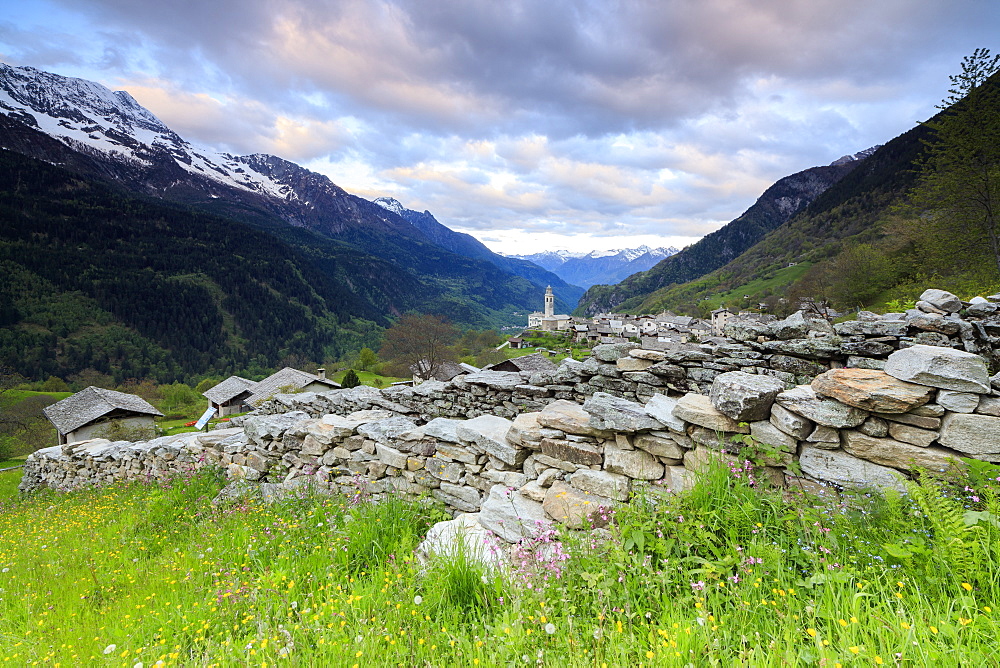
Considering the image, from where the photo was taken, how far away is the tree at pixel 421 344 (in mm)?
54438

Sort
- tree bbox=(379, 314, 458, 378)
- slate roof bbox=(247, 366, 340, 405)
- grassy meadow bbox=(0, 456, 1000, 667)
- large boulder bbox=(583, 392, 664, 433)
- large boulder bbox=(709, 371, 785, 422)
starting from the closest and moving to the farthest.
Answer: grassy meadow bbox=(0, 456, 1000, 667) → large boulder bbox=(709, 371, 785, 422) → large boulder bbox=(583, 392, 664, 433) → slate roof bbox=(247, 366, 340, 405) → tree bbox=(379, 314, 458, 378)

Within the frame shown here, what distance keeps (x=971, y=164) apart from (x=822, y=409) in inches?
774

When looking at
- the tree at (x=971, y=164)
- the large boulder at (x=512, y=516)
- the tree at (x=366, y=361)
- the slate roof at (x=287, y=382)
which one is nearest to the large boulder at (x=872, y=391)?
the large boulder at (x=512, y=516)

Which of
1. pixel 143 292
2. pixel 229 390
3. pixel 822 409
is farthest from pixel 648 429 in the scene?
pixel 143 292

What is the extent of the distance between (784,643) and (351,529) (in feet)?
12.7

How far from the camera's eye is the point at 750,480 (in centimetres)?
335

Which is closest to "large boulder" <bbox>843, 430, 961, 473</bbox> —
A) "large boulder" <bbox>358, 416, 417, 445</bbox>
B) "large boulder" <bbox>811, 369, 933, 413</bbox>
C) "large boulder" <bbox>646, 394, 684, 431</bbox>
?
"large boulder" <bbox>811, 369, 933, 413</bbox>

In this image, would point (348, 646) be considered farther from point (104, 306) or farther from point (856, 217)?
point (104, 306)

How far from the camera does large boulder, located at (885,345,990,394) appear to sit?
296 cm

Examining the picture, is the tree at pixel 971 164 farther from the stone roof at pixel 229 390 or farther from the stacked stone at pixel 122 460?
the stone roof at pixel 229 390

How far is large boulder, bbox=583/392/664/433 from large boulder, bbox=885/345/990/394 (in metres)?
1.98

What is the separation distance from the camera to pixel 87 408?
3450cm

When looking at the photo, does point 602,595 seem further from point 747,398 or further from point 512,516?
point 747,398

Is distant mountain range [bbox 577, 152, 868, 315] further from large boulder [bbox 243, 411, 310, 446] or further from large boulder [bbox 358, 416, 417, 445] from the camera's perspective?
large boulder [bbox 358, 416, 417, 445]
